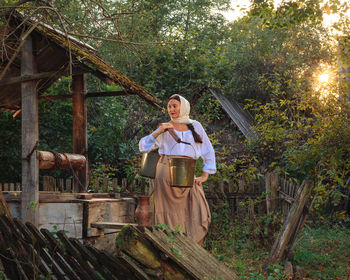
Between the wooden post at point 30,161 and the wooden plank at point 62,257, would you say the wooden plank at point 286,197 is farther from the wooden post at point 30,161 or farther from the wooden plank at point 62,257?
the wooden plank at point 62,257

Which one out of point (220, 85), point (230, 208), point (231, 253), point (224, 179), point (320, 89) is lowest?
point (231, 253)

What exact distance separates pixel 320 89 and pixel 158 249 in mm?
5503

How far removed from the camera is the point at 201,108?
14023mm

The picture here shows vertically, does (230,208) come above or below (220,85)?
below

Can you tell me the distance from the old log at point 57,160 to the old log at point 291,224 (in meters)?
2.73

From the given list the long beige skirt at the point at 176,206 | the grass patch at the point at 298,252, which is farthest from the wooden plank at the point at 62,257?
the grass patch at the point at 298,252

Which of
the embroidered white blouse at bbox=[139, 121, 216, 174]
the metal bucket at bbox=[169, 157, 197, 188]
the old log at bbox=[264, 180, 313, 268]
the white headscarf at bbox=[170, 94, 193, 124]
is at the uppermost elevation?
the white headscarf at bbox=[170, 94, 193, 124]

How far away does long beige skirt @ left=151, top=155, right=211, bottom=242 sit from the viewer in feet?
15.6

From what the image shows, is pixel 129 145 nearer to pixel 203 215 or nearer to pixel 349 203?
pixel 349 203

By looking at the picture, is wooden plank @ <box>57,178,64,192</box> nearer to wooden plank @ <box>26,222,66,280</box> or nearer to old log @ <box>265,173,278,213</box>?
old log @ <box>265,173,278,213</box>

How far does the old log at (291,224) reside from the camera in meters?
5.30

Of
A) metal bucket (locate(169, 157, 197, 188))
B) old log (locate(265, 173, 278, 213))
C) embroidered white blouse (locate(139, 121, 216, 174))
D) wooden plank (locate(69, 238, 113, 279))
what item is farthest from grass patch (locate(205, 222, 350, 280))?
wooden plank (locate(69, 238, 113, 279))

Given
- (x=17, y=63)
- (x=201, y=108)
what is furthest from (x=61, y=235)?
(x=201, y=108)

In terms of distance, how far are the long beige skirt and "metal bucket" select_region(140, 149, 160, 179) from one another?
4 centimetres
